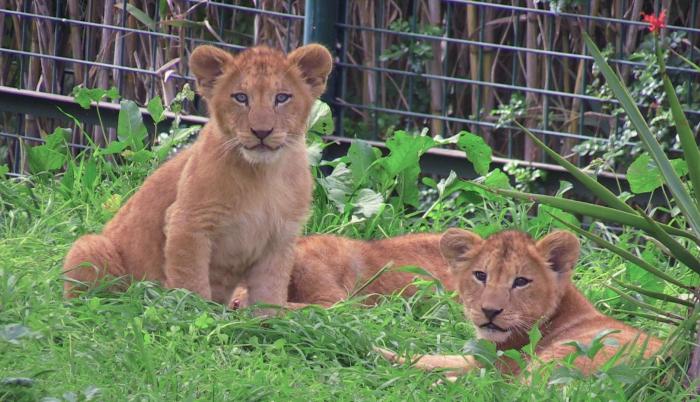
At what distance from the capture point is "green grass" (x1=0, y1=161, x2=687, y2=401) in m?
4.43

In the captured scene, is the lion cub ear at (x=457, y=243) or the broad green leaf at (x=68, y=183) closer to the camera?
the lion cub ear at (x=457, y=243)

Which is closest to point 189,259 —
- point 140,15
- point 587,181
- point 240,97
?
point 240,97

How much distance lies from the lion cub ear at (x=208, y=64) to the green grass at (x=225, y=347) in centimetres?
96

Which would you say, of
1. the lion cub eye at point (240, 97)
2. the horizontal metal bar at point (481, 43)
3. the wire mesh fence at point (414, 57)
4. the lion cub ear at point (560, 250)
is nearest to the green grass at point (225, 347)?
the lion cub ear at point (560, 250)

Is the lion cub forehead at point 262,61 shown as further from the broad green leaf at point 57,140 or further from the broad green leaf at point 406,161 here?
the broad green leaf at point 57,140

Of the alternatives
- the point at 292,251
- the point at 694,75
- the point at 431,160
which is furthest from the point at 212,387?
the point at 694,75

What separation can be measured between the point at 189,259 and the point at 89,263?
434mm

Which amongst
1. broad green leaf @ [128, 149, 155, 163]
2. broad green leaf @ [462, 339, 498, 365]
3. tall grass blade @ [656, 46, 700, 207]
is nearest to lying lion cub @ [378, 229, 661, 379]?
broad green leaf @ [462, 339, 498, 365]

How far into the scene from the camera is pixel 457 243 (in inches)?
223

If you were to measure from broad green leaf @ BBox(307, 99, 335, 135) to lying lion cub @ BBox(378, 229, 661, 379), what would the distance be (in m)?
2.40

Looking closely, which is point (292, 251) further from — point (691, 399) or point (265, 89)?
point (691, 399)

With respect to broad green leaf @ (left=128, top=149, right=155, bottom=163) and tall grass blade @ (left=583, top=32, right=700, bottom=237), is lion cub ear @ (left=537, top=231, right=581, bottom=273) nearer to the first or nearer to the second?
tall grass blade @ (left=583, top=32, right=700, bottom=237)

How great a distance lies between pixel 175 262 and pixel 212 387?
4.46 ft

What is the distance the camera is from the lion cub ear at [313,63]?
19.4ft
